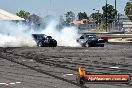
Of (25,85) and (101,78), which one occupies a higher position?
(101,78)

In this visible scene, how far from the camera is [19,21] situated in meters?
62.8

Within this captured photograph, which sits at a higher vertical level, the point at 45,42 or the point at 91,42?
the point at 45,42

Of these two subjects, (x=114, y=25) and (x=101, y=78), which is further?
(x=114, y=25)

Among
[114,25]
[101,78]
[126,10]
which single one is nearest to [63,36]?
[101,78]

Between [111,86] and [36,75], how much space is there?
4198mm

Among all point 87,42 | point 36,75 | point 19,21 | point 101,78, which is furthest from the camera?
point 19,21

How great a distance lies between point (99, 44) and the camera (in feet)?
141

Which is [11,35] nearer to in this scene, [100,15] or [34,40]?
[34,40]

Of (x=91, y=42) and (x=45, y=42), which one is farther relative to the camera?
(x=45, y=42)

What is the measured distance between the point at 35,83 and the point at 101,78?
6151 mm

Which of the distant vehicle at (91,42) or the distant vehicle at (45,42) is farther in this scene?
the distant vehicle at (45,42)

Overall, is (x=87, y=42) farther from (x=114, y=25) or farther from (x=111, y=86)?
(x=114, y=25)

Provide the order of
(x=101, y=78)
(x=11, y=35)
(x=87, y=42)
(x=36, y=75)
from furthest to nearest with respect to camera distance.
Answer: (x=11, y=35) < (x=87, y=42) < (x=36, y=75) < (x=101, y=78)

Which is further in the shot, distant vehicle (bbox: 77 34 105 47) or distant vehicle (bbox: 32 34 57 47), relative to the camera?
distant vehicle (bbox: 32 34 57 47)
